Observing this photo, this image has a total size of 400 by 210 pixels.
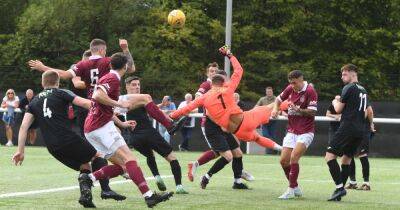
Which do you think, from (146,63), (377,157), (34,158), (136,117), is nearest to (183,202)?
(136,117)

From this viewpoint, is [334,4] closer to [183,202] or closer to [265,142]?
[265,142]

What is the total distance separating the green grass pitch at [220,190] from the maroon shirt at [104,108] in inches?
44.1

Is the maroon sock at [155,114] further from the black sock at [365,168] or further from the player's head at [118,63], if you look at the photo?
the black sock at [365,168]

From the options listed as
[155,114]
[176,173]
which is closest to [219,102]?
[155,114]

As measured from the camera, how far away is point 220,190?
1447 cm

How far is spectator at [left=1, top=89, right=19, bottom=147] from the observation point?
29.9 meters

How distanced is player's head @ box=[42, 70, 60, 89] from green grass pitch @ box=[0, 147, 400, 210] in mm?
1569

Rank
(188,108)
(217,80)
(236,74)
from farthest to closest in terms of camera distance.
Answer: (217,80), (236,74), (188,108)

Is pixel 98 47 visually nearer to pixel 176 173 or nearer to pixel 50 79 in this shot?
pixel 50 79

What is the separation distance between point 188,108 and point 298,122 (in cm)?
187

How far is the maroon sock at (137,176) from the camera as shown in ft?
35.9

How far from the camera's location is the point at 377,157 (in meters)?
26.7

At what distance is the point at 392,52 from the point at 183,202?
28.9 m

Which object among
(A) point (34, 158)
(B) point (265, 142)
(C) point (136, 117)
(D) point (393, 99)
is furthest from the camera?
(D) point (393, 99)
